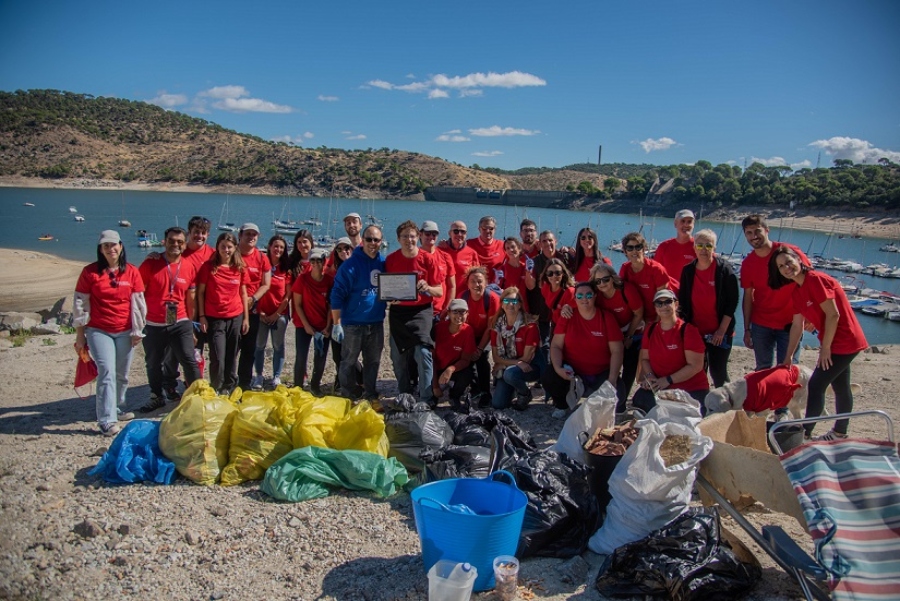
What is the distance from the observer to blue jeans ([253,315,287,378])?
6.81m

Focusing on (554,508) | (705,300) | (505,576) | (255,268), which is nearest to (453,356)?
(255,268)

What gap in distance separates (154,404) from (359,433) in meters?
2.86

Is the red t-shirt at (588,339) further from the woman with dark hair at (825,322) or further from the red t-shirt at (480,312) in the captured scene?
the woman with dark hair at (825,322)

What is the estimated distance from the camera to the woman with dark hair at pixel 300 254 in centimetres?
682

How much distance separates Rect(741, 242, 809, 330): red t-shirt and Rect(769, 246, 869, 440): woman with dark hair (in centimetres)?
32

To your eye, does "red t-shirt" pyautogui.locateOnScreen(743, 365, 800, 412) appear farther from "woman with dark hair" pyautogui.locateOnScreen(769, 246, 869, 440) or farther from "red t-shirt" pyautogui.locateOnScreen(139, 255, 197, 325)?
Answer: "red t-shirt" pyautogui.locateOnScreen(139, 255, 197, 325)

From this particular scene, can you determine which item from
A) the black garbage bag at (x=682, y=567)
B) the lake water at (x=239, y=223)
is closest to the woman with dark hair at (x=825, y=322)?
the black garbage bag at (x=682, y=567)

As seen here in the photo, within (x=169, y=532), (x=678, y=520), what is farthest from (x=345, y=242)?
(x=678, y=520)

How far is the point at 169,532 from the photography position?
3844 millimetres

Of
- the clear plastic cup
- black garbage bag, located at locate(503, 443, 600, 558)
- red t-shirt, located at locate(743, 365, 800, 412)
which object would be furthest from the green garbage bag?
red t-shirt, located at locate(743, 365, 800, 412)

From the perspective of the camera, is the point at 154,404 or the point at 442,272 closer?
the point at 154,404

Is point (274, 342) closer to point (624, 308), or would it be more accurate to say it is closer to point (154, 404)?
point (154, 404)

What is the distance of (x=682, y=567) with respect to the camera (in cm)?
302

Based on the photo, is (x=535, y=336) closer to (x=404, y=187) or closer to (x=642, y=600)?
(x=642, y=600)
